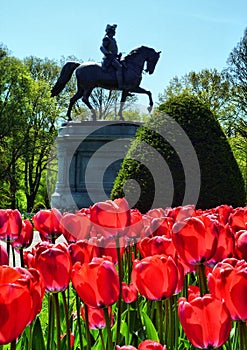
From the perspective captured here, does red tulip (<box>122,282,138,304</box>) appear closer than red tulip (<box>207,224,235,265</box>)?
No

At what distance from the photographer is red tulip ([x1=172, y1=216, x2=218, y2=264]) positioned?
1.62 metres

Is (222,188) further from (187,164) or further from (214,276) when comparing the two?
(214,276)

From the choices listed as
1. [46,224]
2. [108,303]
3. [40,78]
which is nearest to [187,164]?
[46,224]

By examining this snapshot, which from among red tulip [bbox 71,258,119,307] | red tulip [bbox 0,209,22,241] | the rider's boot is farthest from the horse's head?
red tulip [bbox 71,258,119,307]

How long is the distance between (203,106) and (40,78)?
2951 cm

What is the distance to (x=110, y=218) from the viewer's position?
5.86ft

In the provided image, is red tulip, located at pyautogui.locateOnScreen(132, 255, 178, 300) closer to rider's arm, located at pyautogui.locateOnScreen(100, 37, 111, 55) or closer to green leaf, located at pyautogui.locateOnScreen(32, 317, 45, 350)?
green leaf, located at pyautogui.locateOnScreen(32, 317, 45, 350)

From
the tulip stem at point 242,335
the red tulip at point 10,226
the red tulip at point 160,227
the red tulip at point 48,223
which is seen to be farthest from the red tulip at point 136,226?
the tulip stem at point 242,335

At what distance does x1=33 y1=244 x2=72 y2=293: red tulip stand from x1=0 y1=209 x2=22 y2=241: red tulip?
77 cm

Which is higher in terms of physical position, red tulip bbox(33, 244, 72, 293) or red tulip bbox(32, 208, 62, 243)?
red tulip bbox(32, 208, 62, 243)

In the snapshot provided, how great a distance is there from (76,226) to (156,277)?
2.67 feet

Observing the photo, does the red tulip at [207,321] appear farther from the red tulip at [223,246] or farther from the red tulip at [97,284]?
the red tulip at [223,246]

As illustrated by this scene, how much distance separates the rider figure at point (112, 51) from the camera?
757 inches

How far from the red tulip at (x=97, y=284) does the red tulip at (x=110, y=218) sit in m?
0.40
